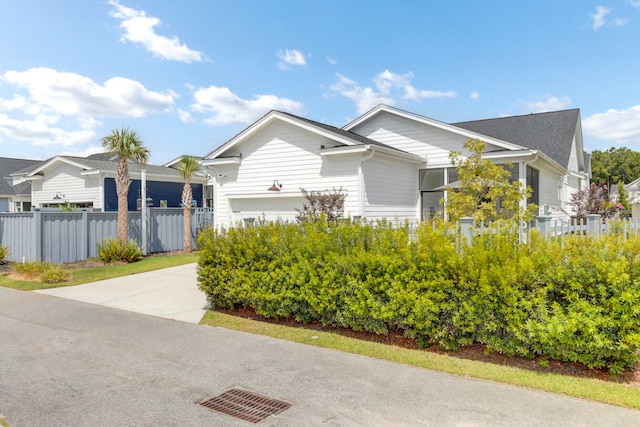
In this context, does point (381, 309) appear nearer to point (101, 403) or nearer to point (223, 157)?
point (101, 403)

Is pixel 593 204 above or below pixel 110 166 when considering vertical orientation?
below

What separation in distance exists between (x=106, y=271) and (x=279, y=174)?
5.74 meters

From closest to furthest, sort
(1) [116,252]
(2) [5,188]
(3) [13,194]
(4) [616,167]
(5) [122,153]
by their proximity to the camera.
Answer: (1) [116,252]
(5) [122,153]
(3) [13,194]
(2) [5,188]
(4) [616,167]

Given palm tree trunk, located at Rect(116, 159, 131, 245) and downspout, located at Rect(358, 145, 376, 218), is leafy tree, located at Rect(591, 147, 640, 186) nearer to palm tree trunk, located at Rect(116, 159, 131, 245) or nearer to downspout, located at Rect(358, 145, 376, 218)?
downspout, located at Rect(358, 145, 376, 218)

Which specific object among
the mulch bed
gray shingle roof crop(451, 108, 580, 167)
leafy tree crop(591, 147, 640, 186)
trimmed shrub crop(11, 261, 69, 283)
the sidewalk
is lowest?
the sidewalk

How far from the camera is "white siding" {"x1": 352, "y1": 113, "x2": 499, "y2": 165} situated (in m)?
13.4

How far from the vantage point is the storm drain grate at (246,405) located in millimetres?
3451

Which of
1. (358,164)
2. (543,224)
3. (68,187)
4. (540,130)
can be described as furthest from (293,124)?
(68,187)

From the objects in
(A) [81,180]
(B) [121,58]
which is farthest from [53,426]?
(A) [81,180]

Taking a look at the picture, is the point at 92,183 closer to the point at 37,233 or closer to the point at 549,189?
the point at 37,233

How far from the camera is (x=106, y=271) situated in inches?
455

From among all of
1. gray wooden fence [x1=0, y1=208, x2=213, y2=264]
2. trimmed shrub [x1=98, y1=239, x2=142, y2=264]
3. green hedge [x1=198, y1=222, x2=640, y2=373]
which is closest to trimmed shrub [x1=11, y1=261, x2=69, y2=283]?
gray wooden fence [x1=0, y1=208, x2=213, y2=264]

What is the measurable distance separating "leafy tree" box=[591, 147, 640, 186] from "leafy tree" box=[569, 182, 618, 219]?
54.6 metres

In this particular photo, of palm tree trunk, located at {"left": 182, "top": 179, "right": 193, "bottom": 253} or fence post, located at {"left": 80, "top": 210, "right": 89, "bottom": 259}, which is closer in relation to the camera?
fence post, located at {"left": 80, "top": 210, "right": 89, "bottom": 259}
